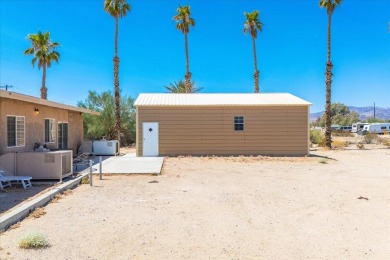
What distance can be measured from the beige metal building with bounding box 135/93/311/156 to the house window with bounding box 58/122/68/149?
377 centimetres

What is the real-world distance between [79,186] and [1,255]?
5081mm

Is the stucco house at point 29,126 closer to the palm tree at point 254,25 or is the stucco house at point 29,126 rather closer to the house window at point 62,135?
the house window at point 62,135

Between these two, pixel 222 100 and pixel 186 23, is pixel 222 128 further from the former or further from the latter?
pixel 186 23

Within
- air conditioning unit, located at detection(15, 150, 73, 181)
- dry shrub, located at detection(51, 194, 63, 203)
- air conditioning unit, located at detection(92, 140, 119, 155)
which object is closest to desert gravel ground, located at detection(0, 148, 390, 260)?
dry shrub, located at detection(51, 194, 63, 203)

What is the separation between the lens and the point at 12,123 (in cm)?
1070

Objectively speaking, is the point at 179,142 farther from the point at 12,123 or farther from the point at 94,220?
the point at 94,220

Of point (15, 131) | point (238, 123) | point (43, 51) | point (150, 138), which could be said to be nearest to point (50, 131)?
point (15, 131)

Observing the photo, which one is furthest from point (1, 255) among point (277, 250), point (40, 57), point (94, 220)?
point (40, 57)

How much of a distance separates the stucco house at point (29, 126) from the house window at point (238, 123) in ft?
28.3

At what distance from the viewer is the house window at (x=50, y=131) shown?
13944 millimetres

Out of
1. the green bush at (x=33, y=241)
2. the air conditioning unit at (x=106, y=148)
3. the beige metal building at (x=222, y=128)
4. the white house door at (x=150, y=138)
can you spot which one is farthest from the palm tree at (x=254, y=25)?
the green bush at (x=33, y=241)

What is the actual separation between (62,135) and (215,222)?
478 inches

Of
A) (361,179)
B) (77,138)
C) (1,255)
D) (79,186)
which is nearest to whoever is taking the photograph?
(1,255)

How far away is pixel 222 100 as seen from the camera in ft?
65.9
